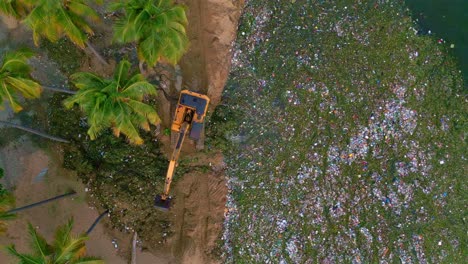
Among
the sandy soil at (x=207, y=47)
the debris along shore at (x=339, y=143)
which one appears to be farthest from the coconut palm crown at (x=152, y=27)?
the debris along shore at (x=339, y=143)

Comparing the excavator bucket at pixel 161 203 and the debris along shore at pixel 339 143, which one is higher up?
the debris along shore at pixel 339 143

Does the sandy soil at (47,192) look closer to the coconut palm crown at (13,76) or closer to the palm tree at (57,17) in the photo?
the coconut palm crown at (13,76)

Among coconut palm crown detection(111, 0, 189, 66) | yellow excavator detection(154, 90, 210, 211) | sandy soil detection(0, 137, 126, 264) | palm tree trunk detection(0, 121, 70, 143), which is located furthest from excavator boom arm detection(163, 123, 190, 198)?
palm tree trunk detection(0, 121, 70, 143)

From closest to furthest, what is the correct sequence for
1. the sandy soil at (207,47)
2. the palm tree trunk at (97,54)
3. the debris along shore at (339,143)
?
the palm tree trunk at (97,54) → the sandy soil at (207,47) → the debris along shore at (339,143)

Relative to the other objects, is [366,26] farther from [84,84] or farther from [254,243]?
[84,84]

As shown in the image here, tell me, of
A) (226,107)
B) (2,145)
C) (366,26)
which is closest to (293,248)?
(226,107)

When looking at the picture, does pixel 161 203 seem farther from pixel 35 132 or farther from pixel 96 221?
pixel 35 132
